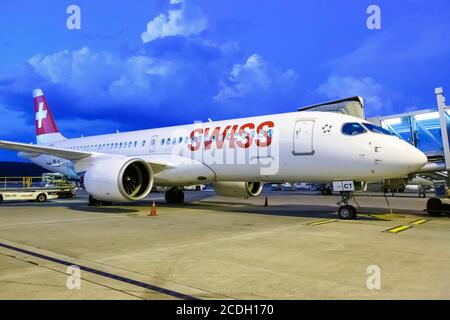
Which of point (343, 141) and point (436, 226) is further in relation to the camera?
point (343, 141)

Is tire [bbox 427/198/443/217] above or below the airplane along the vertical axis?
below

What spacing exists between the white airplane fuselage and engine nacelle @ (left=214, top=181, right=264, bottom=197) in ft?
5.49

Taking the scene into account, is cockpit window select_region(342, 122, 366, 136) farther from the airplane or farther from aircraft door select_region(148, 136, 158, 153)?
aircraft door select_region(148, 136, 158, 153)

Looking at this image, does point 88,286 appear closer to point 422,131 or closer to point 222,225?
point 222,225

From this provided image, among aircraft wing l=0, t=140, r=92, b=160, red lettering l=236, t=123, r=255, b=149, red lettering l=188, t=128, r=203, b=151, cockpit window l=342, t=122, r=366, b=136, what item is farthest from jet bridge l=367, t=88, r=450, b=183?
aircraft wing l=0, t=140, r=92, b=160

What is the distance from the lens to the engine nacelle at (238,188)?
53.3 feet

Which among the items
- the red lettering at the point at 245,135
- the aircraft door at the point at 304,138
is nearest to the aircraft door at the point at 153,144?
the red lettering at the point at 245,135

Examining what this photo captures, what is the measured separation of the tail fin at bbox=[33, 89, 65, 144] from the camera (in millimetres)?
24672

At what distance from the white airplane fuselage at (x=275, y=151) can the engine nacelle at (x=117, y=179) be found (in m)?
1.32

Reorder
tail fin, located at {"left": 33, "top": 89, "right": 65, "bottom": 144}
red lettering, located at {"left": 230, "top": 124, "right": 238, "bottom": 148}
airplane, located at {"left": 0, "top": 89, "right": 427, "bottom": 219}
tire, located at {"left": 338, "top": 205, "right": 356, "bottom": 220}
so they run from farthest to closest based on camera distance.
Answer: tail fin, located at {"left": 33, "top": 89, "right": 65, "bottom": 144}
red lettering, located at {"left": 230, "top": 124, "right": 238, "bottom": 148}
tire, located at {"left": 338, "top": 205, "right": 356, "bottom": 220}
airplane, located at {"left": 0, "top": 89, "right": 427, "bottom": 219}

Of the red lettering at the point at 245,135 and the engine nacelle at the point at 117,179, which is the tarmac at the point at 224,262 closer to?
the engine nacelle at the point at 117,179

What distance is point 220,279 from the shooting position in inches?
→ 175
